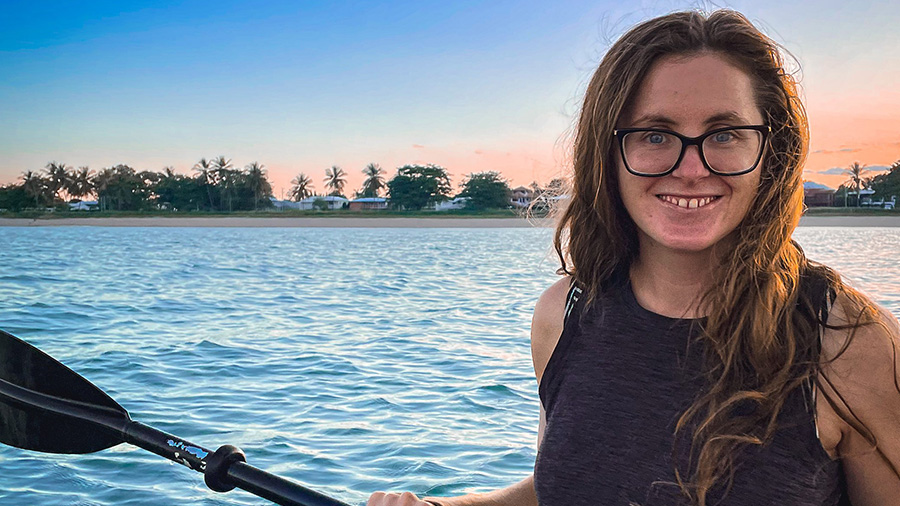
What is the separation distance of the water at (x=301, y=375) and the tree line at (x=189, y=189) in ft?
167

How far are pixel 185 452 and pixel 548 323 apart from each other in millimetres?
723

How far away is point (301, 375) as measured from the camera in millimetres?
7863

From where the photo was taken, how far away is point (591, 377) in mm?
1405

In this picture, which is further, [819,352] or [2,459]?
[2,459]

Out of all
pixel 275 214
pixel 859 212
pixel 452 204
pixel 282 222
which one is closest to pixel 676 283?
pixel 282 222

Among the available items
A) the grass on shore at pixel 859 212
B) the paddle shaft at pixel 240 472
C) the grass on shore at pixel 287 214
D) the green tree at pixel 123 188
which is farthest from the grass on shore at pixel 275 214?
A: the paddle shaft at pixel 240 472

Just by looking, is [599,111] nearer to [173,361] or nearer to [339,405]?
[339,405]

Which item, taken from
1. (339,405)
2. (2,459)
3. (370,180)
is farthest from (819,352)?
(370,180)

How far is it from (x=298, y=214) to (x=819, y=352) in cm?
6631

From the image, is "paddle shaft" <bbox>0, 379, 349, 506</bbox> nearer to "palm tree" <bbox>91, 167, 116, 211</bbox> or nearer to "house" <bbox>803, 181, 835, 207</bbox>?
"house" <bbox>803, 181, 835, 207</bbox>

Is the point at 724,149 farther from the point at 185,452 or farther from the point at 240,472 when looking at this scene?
the point at 185,452

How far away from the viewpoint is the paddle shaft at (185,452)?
135 centimetres

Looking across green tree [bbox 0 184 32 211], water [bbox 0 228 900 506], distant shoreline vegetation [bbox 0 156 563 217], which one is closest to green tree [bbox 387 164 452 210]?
distant shoreline vegetation [bbox 0 156 563 217]

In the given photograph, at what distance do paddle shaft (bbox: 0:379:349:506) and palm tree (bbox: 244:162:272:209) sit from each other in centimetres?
7281
